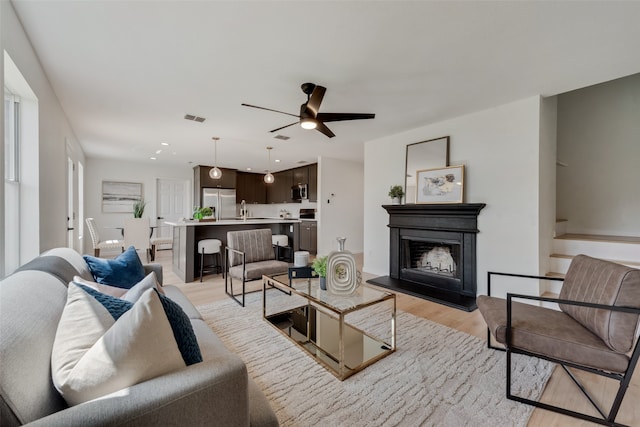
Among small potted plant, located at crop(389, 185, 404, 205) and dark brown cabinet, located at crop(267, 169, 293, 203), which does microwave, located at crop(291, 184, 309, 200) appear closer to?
dark brown cabinet, located at crop(267, 169, 293, 203)

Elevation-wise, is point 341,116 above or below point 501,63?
below

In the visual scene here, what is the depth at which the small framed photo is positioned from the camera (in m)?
3.49

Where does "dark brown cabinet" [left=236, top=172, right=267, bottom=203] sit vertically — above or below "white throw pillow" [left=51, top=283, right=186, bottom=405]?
above

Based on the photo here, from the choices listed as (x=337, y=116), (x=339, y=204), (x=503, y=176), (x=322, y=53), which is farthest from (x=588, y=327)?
(x=339, y=204)

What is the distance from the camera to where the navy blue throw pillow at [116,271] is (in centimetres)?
176

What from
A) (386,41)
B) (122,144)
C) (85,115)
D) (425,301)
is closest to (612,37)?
(386,41)

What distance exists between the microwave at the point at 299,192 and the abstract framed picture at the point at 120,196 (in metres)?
4.06

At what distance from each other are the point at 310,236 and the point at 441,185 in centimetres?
365

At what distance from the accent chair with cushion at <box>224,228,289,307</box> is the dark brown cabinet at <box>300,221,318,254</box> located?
2791 mm

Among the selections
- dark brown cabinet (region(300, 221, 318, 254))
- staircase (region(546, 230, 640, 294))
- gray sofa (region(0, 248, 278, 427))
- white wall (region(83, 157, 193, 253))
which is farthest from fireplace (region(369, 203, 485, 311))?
white wall (region(83, 157, 193, 253))

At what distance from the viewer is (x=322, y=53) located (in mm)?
2135

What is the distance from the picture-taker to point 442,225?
3.64 metres

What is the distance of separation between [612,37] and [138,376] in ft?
11.4

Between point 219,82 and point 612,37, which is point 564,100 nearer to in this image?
point 612,37
